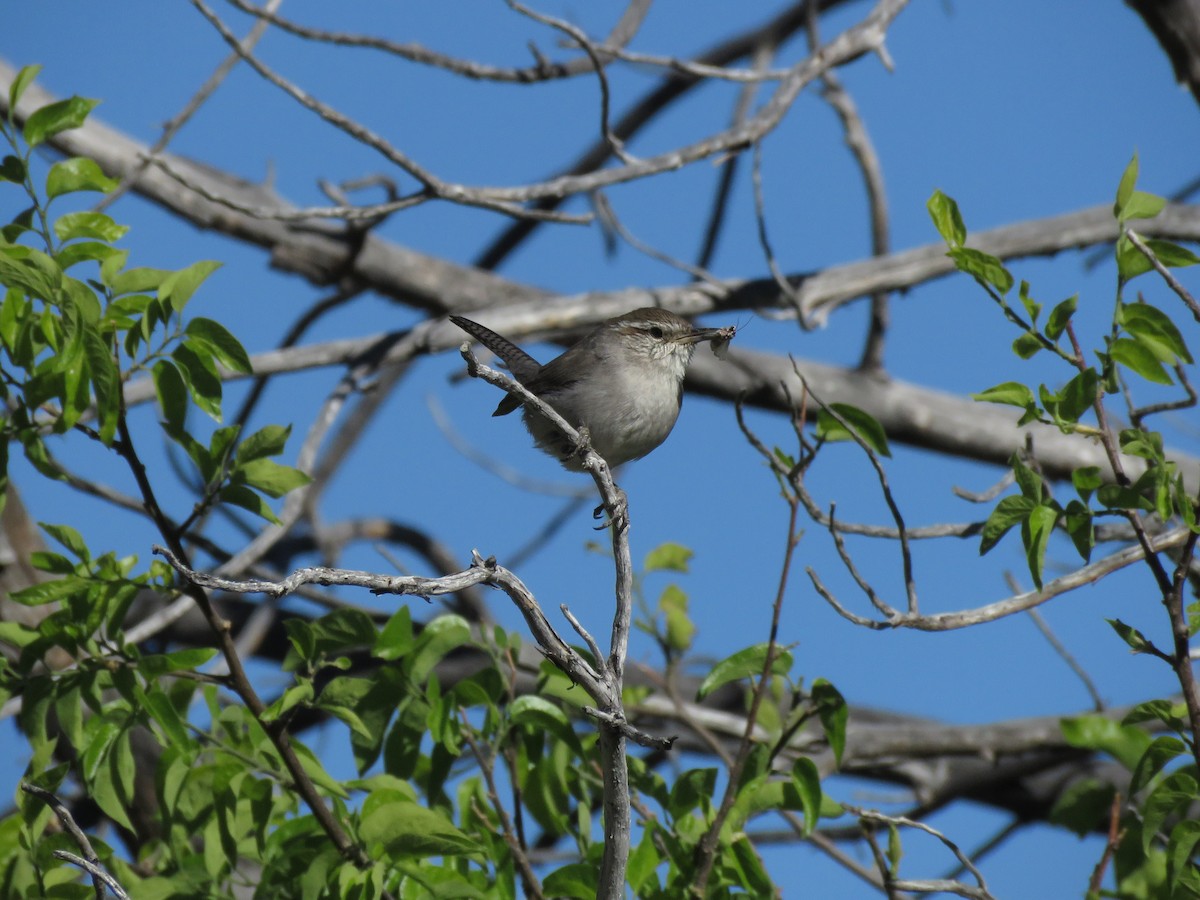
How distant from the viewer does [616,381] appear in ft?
15.2

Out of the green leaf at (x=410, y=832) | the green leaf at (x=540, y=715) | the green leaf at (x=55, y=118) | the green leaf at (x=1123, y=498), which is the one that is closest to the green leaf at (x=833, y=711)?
the green leaf at (x=540, y=715)

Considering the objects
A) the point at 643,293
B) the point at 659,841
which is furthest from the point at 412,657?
the point at 643,293

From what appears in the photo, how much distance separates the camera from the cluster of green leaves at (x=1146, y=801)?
2.69 m

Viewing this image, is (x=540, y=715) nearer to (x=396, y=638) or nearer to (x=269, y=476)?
(x=396, y=638)

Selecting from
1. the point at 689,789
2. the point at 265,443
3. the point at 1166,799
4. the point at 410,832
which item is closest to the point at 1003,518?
the point at 1166,799

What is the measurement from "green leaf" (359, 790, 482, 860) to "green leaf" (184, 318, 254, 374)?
1151 millimetres

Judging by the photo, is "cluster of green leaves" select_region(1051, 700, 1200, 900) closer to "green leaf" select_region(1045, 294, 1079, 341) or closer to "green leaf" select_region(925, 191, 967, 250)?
"green leaf" select_region(1045, 294, 1079, 341)

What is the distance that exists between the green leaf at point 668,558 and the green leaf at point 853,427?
0.57m

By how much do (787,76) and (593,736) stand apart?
3.36 metres

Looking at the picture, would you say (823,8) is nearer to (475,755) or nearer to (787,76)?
(787,76)

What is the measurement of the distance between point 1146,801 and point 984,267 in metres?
1.26

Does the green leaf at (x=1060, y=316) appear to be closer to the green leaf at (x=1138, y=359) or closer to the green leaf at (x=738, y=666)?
the green leaf at (x=1138, y=359)

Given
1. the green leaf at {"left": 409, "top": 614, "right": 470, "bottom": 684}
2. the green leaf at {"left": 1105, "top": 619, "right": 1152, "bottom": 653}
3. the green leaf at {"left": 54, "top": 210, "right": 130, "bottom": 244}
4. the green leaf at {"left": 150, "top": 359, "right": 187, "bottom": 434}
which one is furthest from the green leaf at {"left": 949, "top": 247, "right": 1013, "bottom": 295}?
the green leaf at {"left": 54, "top": 210, "right": 130, "bottom": 244}

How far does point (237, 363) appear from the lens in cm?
315
